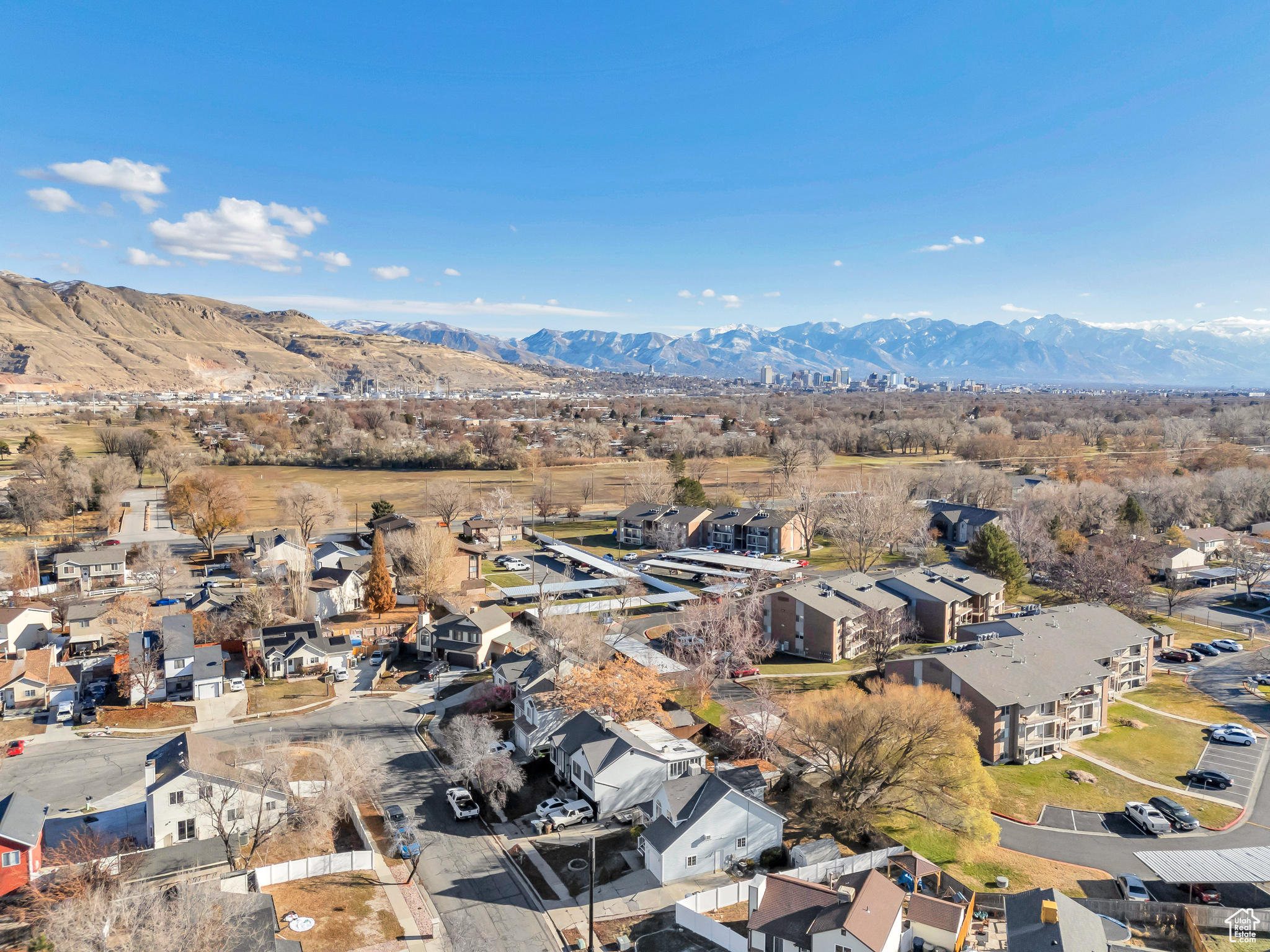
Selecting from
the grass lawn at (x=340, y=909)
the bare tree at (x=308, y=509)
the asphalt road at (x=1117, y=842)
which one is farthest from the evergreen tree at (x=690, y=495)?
the grass lawn at (x=340, y=909)

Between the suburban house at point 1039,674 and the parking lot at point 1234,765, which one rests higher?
the suburban house at point 1039,674

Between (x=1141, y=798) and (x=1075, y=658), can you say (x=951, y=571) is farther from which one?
(x=1141, y=798)

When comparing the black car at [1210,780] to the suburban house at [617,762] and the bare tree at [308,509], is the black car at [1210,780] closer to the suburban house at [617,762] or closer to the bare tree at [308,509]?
the suburban house at [617,762]

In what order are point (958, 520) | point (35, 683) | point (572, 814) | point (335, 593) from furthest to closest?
point (958, 520), point (335, 593), point (35, 683), point (572, 814)

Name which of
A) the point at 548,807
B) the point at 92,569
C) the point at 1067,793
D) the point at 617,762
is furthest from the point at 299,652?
the point at 1067,793

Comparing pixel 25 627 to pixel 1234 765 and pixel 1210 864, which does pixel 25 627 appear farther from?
pixel 1234 765

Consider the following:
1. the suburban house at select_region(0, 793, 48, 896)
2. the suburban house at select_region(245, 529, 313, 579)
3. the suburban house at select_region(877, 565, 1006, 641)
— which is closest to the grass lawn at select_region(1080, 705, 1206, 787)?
the suburban house at select_region(877, 565, 1006, 641)
